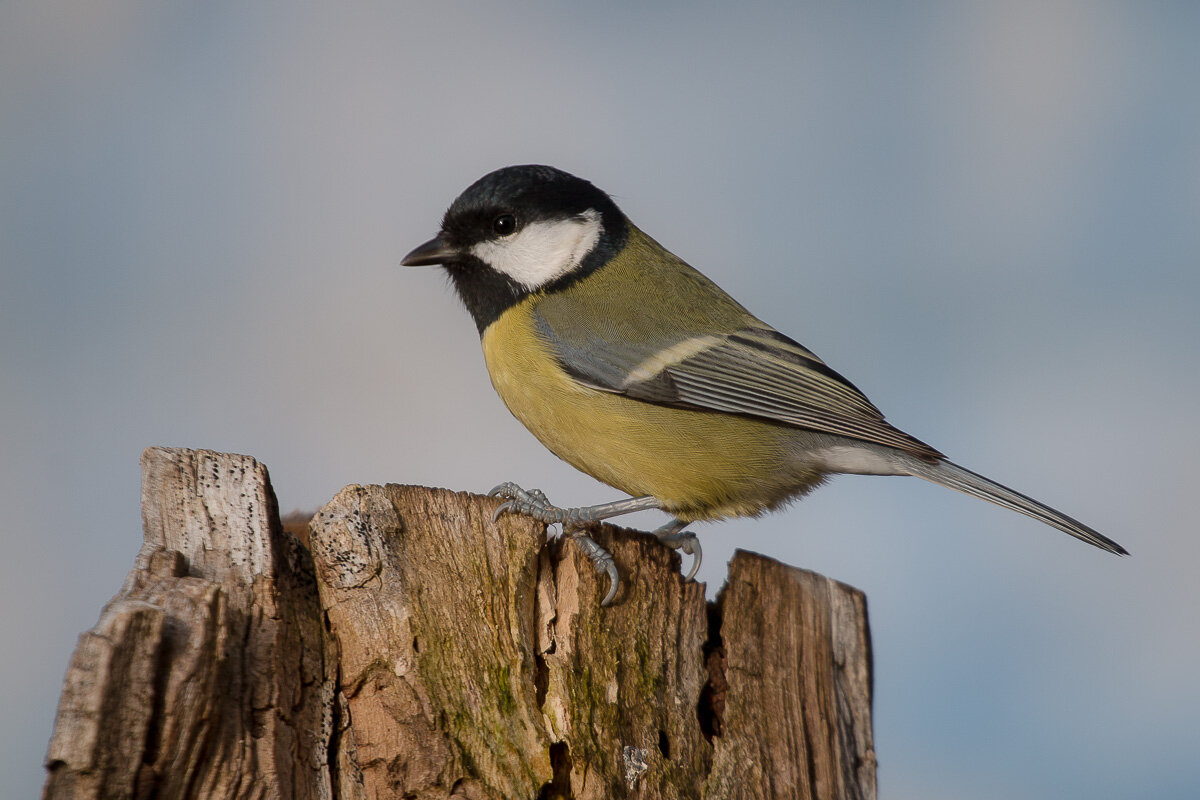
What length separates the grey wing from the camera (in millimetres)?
3285

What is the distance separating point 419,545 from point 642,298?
1487 mm

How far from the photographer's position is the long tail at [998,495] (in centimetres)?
304

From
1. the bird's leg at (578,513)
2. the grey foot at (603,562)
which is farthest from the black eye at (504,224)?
the grey foot at (603,562)

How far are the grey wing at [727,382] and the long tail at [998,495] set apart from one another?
0.19 feet

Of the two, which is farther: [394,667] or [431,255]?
[431,255]

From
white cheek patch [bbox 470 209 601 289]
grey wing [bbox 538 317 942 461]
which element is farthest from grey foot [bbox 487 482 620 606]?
white cheek patch [bbox 470 209 601 289]

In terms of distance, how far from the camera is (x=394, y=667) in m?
2.29

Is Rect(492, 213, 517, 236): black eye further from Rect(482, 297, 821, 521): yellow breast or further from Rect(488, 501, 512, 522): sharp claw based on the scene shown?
Rect(488, 501, 512, 522): sharp claw

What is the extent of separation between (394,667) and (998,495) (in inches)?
79.4

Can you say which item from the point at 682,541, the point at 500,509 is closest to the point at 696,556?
the point at 682,541

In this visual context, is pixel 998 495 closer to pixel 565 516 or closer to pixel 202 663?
pixel 565 516

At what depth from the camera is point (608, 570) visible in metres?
2.67

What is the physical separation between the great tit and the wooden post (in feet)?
1.44

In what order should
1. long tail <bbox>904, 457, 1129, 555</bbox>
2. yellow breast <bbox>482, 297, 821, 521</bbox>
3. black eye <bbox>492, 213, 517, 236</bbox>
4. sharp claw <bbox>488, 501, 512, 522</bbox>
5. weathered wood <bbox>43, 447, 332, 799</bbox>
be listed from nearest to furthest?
weathered wood <bbox>43, 447, 332, 799</bbox> → sharp claw <bbox>488, 501, 512, 522</bbox> → long tail <bbox>904, 457, 1129, 555</bbox> → yellow breast <bbox>482, 297, 821, 521</bbox> → black eye <bbox>492, 213, 517, 236</bbox>
